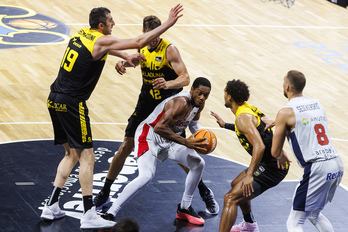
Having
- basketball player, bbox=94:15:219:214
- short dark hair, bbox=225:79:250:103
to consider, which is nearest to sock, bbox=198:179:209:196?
basketball player, bbox=94:15:219:214

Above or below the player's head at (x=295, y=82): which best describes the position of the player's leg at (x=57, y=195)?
below

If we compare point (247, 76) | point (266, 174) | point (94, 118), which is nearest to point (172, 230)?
point (266, 174)

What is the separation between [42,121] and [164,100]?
10.8 feet

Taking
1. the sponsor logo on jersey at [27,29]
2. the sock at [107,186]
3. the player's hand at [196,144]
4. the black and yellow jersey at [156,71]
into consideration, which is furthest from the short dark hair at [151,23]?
the sponsor logo on jersey at [27,29]

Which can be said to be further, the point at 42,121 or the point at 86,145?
the point at 42,121

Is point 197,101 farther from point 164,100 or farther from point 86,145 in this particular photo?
point 86,145

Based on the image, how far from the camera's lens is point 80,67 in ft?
22.6

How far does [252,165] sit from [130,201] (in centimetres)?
201

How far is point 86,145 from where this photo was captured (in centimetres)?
700

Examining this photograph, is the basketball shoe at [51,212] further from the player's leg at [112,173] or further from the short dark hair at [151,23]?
the short dark hair at [151,23]

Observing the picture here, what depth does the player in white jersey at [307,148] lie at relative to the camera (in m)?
6.02

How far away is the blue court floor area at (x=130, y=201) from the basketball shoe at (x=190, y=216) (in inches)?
2.5

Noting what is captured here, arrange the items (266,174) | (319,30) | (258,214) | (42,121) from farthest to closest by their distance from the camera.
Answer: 1. (319,30)
2. (42,121)
3. (258,214)
4. (266,174)

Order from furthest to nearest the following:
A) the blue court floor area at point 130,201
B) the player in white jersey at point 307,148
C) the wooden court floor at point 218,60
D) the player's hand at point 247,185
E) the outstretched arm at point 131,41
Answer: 1. the wooden court floor at point 218,60
2. the blue court floor area at point 130,201
3. the outstretched arm at point 131,41
4. the player's hand at point 247,185
5. the player in white jersey at point 307,148
